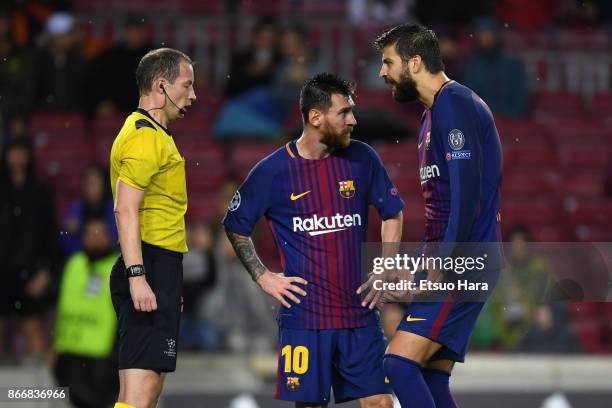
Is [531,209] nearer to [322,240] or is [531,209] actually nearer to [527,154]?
[527,154]

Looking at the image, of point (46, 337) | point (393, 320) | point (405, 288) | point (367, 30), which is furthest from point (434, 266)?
point (367, 30)

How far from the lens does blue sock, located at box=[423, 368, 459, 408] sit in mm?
5660

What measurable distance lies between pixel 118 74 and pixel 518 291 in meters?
4.29

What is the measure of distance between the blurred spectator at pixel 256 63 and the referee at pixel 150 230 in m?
5.98

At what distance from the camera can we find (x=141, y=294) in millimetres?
5352

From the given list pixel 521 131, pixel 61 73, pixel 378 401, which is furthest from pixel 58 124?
pixel 378 401

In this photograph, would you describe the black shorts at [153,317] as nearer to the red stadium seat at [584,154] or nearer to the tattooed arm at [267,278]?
the tattooed arm at [267,278]

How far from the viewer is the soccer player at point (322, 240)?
18.8 feet

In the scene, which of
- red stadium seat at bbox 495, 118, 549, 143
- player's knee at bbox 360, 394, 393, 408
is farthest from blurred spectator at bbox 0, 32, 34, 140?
player's knee at bbox 360, 394, 393, 408

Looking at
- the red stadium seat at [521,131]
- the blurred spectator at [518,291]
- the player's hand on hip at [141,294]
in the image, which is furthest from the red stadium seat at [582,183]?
the player's hand on hip at [141,294]

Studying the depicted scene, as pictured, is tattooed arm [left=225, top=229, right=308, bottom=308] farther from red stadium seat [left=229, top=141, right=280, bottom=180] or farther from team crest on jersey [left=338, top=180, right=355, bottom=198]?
red stadium seat [left=229, top=141, right=280, bottom=180]

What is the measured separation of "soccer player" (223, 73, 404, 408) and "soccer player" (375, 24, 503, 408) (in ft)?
0.88

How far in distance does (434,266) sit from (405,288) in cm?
27

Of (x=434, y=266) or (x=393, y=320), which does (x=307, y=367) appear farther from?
(x=393, y=320)
